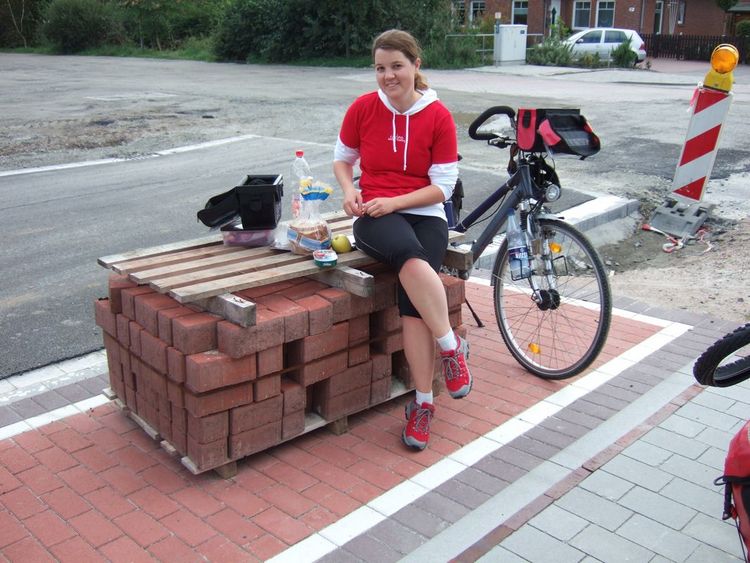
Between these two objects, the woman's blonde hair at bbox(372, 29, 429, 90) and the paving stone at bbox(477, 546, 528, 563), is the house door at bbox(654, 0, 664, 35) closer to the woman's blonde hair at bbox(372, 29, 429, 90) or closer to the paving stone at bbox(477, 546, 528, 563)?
the woman's blonde hair at bbox(372, 29, 429, 90)

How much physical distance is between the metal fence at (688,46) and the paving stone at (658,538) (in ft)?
127

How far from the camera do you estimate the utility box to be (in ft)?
102

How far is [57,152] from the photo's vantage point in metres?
12.1

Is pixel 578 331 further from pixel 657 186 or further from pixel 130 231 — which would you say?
pixel 657 186

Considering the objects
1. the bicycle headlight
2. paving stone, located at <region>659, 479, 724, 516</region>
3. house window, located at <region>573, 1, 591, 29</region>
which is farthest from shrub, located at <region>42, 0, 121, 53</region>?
paving stone, located at <region>659, 479, 724, 516</region>

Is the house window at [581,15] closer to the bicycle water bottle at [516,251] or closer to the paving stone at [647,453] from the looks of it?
the bicycle water bottle at [516,251]

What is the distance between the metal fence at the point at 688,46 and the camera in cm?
3772

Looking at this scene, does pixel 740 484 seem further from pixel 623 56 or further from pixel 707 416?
pixel 623 56

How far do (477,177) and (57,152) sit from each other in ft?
20.9

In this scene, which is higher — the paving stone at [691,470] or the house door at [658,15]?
the house door at [658,15]

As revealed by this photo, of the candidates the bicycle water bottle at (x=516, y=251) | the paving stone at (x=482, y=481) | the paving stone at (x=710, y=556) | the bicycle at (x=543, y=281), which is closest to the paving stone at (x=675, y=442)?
the bicycle at (x=543, y=281)

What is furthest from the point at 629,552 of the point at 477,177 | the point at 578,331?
the point at 477,177

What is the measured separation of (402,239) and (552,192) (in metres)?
1.20

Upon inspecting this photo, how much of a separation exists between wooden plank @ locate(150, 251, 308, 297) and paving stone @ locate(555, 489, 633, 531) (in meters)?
1.55
